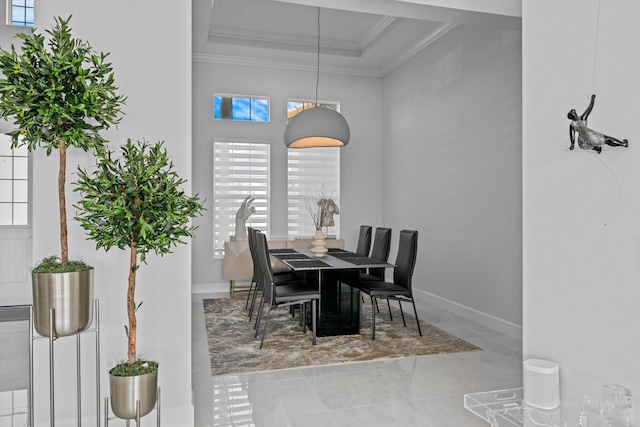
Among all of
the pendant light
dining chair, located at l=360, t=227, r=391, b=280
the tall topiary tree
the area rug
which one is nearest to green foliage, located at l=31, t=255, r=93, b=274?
the tall topiary tree

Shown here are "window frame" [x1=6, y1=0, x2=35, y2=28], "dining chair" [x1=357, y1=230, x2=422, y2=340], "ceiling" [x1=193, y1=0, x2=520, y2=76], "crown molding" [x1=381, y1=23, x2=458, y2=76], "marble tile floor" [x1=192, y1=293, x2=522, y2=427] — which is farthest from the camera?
"window frame" [x1=6, y1=0, x2=35, y2=28]

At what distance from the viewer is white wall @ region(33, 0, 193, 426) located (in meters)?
2.46

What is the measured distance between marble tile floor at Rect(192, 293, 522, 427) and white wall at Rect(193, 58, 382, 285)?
10.2ft

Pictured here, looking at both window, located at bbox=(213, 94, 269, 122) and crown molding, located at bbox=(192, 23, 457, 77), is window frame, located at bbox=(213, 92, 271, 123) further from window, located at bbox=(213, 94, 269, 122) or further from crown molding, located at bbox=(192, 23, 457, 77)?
crown molding, located at bbox=(192, 23, 457, 77)

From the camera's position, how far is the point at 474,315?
5156 millimetres

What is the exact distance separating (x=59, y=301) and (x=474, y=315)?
441cm

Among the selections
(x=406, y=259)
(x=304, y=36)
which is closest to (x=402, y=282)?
(x=406, y=259)

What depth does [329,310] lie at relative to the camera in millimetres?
4574

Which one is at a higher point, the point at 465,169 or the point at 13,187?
the point at 465,169

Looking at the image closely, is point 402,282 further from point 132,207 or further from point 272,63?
point 272,63

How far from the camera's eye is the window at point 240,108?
6.81 m

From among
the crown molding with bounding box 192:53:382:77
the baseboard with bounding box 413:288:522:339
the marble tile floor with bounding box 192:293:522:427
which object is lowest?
the marble tile floor with bounding box 192:293:522:427

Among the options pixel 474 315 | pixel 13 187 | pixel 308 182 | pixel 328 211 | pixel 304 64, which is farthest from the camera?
pixel 308 182
